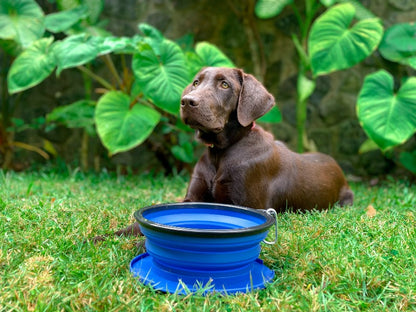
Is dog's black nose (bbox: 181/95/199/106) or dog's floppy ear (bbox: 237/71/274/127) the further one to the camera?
dog's floppy ear (bbox: 237/71/274/127)

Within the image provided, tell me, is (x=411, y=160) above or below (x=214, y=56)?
below

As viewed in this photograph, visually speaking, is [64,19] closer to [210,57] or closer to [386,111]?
[210,57]

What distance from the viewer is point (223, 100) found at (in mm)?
2027

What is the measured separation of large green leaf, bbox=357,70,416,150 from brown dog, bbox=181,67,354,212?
948 mm

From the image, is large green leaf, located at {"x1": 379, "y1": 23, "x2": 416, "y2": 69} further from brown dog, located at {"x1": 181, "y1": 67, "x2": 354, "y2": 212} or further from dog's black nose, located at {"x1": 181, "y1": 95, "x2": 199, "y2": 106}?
dog's black nose, located at {"x1": 181, "y1": 95, "x2": 199, "y2": 106}

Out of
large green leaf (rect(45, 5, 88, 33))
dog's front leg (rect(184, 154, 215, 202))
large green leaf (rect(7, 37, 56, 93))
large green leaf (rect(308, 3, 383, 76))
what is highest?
large green leaf (rect(45, 5, 88, 33))

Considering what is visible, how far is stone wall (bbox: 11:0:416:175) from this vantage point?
425cm

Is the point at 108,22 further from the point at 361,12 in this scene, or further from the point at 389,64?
the point at 389,64

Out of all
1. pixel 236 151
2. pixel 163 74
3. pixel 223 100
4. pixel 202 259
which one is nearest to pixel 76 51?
pixel 163 74

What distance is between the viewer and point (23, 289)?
4.21 feet

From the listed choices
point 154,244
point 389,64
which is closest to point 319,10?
point 389,64

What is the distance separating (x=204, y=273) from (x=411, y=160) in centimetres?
314

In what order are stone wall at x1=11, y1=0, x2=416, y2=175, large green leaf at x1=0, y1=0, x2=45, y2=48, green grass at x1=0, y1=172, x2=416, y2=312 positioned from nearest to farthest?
green grass at x1=0, y1=172, x2=416, y2=312 → large green leaf at x1=0, y1=0, x2=45, y2=48 → stone wall at x1=11, y1=0, x2=416, y2=175

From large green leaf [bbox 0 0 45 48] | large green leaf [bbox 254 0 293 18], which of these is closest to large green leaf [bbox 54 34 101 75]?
large green leaf [bbox 0 0 45 48]
